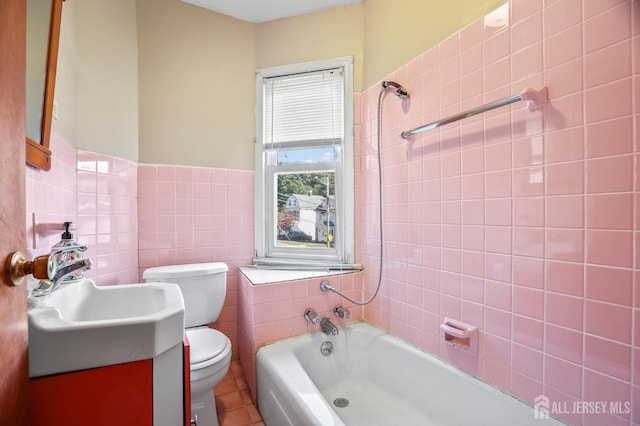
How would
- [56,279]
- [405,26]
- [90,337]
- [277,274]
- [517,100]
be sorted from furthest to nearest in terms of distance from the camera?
1. [277,274]
2. [405,26]
3. [517,100]
4. [56,279]
5. [90,337]

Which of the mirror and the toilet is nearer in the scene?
the mirror

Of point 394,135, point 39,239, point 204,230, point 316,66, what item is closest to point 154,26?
point 316,66

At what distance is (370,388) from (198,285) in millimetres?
1206

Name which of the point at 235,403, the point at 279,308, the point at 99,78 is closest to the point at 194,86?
the point at 99,78

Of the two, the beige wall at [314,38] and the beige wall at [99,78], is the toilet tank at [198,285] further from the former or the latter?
the beige wall at [314,38]

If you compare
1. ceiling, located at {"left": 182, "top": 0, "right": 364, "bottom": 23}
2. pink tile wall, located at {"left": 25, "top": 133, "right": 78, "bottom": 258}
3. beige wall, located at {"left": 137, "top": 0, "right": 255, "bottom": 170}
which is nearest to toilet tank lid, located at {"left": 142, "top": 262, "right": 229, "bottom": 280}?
pink tile wall, located at {"left": 25, "top": 133, "right": 78, "bottom": 258}

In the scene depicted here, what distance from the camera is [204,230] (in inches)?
77.7

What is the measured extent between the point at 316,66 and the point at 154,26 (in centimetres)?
110

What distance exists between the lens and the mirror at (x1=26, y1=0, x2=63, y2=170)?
0.86m

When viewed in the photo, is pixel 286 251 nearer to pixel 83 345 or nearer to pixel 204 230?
pixel 204 230

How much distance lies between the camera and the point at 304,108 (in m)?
2.10

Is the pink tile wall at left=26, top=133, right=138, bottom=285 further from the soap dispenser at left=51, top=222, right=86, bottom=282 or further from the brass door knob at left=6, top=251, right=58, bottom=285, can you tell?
the brass door knob at left=6, top=251, right=58, bottom=285

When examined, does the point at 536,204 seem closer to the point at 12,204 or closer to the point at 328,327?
the point at 328,327

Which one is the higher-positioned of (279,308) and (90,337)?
(90,337)
